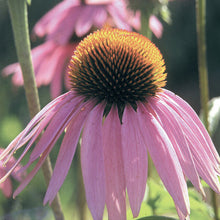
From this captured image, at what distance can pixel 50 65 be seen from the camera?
1.27 m

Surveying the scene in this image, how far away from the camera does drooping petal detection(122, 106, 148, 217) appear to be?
0.49 metres

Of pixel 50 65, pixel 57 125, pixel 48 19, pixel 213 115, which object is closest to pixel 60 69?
pixel 50 65

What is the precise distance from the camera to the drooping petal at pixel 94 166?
47cm

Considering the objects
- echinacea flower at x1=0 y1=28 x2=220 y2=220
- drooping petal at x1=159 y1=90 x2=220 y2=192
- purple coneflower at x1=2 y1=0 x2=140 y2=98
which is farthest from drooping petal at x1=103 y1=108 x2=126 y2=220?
purple coneflower at x1=2 y1=0 x2=140 y2=98

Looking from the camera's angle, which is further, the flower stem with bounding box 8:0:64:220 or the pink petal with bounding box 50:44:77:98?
the pink petal with bounding box 50:44:77:98

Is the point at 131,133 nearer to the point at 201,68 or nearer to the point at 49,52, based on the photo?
the point at 201,68

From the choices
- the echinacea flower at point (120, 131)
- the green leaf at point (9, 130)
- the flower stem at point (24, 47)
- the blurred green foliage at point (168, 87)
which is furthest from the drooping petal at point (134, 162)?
the green leaf at point (9, 130)

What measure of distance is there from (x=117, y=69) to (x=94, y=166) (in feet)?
0.67

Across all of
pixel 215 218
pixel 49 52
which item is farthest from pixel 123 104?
pixel 49 52

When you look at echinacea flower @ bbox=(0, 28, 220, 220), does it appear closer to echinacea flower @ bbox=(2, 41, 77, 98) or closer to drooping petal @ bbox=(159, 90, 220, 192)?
drooping petal @ bbox=(159, 90, 220, 192)

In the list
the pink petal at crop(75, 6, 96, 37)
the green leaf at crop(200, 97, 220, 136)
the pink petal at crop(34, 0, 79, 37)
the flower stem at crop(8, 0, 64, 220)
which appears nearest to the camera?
the flower stem at crop(8, 0, 64, 220)

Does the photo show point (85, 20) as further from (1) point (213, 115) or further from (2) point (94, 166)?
(2) point (94, 166)

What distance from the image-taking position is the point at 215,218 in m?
0.78

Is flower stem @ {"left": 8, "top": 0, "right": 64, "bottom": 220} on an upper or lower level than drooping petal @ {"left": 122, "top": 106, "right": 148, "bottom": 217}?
upper
